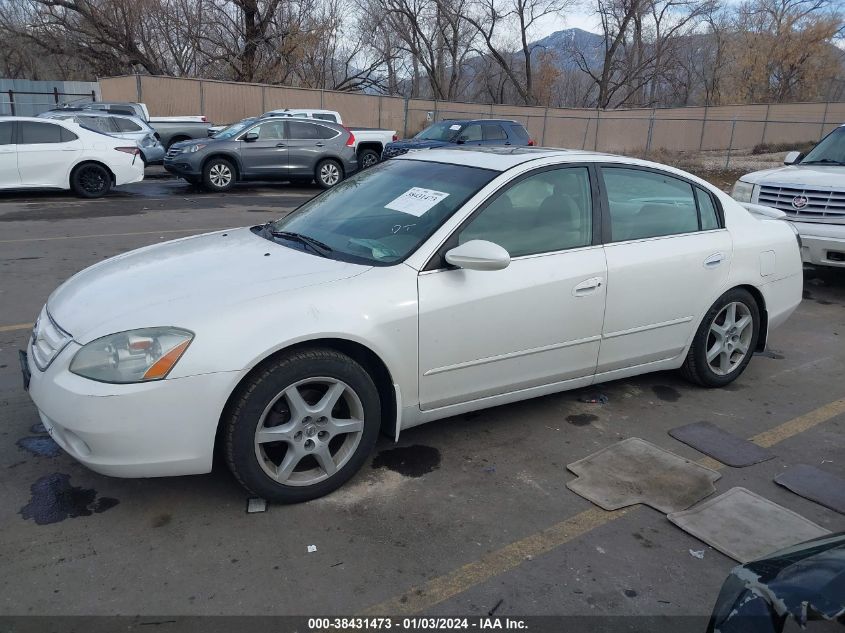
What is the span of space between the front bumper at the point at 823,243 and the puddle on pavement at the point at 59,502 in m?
6.94

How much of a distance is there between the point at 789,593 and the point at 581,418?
2.57m

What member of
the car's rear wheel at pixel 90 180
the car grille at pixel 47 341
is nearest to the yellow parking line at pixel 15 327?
the car grille at pixel 47 341

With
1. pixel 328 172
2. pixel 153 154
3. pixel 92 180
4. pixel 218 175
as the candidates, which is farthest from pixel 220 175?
pixel 153 154

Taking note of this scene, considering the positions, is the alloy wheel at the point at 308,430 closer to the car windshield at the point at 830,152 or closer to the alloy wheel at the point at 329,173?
the car windshield at the point at 830,152

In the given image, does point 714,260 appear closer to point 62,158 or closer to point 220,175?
point 62,158

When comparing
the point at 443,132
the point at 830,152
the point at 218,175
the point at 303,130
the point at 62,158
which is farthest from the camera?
the point at 443,132

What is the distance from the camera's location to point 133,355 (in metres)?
2.91

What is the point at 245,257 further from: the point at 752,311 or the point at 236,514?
the point at 752,311

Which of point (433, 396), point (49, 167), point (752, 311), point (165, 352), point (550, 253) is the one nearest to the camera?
point (165, 352)

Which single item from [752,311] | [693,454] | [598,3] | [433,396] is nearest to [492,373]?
[433,396]

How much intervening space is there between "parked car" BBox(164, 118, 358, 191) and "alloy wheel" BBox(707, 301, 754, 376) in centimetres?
1157

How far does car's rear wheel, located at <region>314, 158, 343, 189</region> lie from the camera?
16.7 metres

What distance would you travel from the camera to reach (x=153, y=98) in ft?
82.2

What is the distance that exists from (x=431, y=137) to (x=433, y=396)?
1469cm
